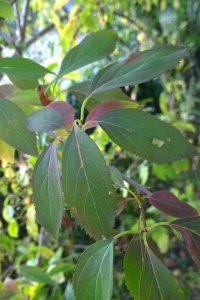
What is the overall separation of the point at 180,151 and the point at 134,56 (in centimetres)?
8

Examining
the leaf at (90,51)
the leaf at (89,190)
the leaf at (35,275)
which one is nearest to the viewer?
the leaf at (89,190)

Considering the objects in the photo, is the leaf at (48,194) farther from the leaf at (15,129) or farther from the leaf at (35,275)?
the leaf at (35,275)

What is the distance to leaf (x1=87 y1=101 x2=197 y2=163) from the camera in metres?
0.24

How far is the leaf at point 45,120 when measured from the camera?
261 mm

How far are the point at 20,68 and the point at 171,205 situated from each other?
168mm

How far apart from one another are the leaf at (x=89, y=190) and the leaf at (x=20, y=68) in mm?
109

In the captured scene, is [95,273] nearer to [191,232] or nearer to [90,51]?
[191,232]

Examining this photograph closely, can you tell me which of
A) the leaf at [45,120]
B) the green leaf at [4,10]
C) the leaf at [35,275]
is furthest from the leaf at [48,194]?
the leaf at [35,275]

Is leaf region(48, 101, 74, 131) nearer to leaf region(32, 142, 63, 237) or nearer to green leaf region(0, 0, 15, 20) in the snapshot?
leaf region(32, 142, 63, 237)

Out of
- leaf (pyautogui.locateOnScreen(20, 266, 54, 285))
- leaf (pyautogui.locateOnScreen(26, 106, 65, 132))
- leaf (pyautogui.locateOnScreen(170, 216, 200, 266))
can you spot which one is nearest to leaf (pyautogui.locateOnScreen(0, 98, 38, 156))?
leaf (pyautogui.locateOnScreen(26, 106, 65, 132))

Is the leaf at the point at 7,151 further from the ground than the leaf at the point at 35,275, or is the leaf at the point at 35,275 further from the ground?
the leaf at the point at 7,151

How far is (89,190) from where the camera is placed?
0.22m

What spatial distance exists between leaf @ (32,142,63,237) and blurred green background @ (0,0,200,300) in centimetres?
9

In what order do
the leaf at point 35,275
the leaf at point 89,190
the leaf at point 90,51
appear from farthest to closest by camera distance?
the leaf at point 35,275
the leaf at point 90,51
the leaf at point 89,190
